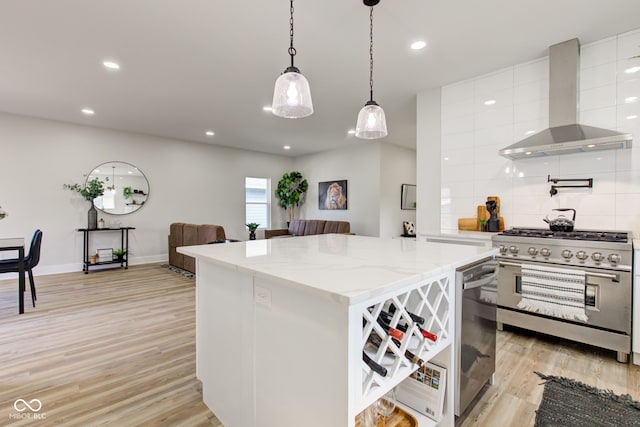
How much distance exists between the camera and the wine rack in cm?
99

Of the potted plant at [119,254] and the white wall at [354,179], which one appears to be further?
the white wall at [354,179]

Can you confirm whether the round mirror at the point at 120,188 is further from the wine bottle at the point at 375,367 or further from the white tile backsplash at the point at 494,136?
the wine bottle at the point at 375,367

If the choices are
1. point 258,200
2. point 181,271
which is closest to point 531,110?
point 181,271

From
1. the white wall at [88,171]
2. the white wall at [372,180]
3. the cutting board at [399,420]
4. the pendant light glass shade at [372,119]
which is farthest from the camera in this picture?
the white wall at [372,180]

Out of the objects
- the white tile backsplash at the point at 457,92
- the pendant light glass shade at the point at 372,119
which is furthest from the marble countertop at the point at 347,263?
the white tile backsplash at the point at 457,92

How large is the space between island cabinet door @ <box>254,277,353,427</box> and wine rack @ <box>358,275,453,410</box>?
9 centimetres

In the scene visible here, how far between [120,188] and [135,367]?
186 inches

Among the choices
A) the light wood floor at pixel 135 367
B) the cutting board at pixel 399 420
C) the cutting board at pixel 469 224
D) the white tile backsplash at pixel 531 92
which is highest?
the white tile backsplash at pixel 531 92

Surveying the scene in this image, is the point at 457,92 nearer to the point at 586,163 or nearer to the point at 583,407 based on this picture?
the point at 586,163

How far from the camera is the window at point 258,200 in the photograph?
25.7 ft

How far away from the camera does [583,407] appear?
5.67 feet

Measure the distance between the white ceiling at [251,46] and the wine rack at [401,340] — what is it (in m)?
2.13

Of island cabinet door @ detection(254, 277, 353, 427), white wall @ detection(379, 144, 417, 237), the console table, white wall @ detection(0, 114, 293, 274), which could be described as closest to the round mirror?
white wall @ detection(0, 114, 293, 274)

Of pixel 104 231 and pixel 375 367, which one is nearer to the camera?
pixel 375 367
